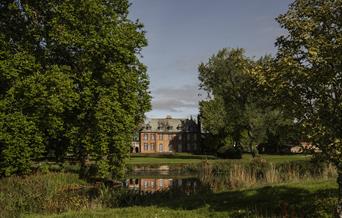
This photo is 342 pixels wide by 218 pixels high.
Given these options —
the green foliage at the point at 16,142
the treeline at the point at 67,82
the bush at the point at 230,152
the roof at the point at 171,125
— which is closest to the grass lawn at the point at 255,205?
the treeline at the point at 67,82

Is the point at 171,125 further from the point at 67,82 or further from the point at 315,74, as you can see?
the point at 315,74

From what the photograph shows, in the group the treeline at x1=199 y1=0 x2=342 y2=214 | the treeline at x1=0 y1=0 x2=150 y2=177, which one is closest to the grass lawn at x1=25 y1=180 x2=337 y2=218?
the treeline at x1=199 y1=0 x2=342 y2=214

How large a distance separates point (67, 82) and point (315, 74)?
21147 millimetres

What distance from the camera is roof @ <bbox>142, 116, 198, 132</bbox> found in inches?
5036

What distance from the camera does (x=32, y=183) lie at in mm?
24094

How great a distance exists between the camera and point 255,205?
15.4 metres

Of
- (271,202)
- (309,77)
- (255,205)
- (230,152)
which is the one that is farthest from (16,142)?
(230,152)

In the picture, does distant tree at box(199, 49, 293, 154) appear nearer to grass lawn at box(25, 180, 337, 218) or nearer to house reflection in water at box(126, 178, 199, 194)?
house reflection in water at box(126, 178, 199, 194)

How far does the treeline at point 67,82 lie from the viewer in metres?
29.3

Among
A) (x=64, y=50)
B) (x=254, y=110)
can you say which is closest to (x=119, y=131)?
(x=64, y=50)

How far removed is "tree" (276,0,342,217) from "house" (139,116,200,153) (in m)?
113

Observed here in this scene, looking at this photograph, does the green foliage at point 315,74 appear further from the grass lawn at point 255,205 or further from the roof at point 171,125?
the roof at point 171,125

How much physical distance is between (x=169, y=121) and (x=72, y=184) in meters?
101

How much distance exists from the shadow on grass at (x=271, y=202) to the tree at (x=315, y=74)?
234cm
